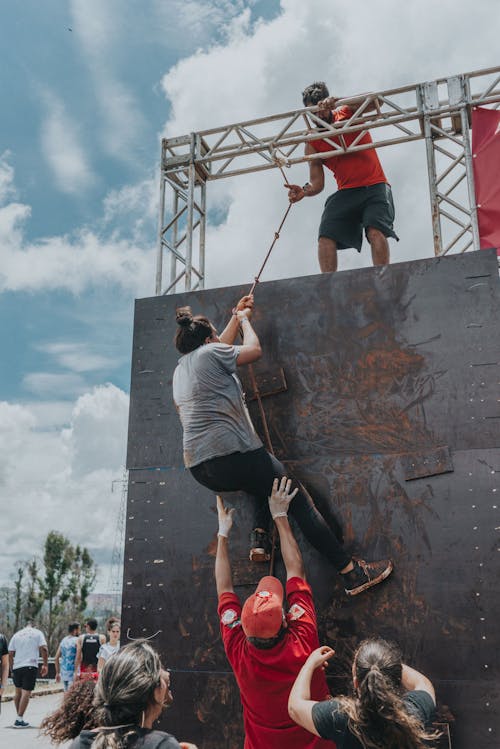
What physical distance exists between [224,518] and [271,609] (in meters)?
1.16

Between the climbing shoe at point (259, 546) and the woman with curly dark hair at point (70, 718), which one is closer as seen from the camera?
the woman with curly dark hair at point (70, 718)

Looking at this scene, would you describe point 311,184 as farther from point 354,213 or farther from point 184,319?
point 184,319

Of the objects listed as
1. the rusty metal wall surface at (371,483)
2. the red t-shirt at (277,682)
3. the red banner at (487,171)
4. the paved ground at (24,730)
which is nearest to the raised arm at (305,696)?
the red t-shirt at (277,682)

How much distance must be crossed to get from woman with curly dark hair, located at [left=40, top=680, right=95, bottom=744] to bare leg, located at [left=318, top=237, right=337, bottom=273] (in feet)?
13.6

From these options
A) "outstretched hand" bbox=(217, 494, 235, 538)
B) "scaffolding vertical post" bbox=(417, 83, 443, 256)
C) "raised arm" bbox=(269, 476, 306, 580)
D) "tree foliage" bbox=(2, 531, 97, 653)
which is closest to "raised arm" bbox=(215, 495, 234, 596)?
"outstretched hand" bbox=(217, 494, 235, 538)

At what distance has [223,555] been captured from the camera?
167 inches

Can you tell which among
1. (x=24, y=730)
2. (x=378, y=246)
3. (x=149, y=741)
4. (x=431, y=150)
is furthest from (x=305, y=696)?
(x=24, y=730)

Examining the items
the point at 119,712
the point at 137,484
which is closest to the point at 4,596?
the point at 137,484

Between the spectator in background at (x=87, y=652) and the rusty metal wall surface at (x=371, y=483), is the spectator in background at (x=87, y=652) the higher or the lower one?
the lower one

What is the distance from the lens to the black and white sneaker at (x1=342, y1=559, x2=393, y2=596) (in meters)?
4.05

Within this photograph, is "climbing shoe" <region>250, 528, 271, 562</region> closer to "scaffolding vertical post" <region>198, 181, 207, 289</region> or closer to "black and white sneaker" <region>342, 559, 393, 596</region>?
"black and white sneaker" <region>342, 559, 393, 596</region>

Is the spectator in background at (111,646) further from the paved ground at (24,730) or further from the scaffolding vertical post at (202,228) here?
the scaffolding vertical post at (202,228)

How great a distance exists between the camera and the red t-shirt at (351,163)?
5.94 metres

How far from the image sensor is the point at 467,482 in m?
4.07
